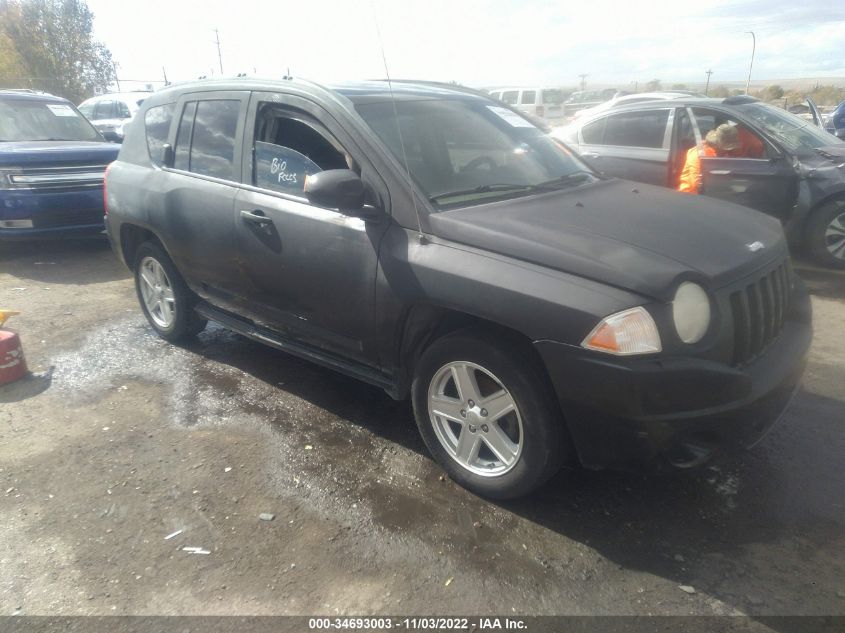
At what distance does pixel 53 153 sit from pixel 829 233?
27.5 feet

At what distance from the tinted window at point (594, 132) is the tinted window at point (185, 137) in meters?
5.00

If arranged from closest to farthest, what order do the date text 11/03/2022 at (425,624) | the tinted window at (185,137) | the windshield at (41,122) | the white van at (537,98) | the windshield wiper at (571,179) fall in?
the date text 11/03/2022 at (425,624) → the windshield wiper at (571,179) → the tinted window at (185,137) → the windshield at (41,122) → the white van at (537,98)

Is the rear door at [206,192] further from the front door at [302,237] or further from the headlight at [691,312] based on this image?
the headlight at [691,312]

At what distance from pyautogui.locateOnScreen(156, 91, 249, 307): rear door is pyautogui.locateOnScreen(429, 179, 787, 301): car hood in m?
1.60

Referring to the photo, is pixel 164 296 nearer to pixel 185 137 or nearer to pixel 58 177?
pixel 185 137

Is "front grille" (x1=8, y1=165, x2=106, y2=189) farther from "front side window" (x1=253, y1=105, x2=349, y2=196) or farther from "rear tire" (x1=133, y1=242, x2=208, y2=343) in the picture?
"front side window" (x1=253, y1=105, x2=349, y2=196)

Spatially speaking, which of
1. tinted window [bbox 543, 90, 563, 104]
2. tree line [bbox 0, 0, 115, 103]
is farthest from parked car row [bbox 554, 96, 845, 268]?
tree line [bbox 0, 0, 115, 103]

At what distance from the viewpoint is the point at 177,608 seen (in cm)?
251

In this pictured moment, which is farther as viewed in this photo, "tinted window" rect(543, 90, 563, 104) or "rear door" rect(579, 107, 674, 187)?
"tinted window" rect(543, 90, 563, 104)

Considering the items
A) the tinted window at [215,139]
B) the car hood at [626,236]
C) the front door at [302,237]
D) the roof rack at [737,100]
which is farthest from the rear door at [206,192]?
the roof rack at [737,100]

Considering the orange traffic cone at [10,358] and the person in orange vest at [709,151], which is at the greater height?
the person in orange vest at [709,151]

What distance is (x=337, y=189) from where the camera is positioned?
10.1 feet

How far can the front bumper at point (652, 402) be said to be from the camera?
250 cm

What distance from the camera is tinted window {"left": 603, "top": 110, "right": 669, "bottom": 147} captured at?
734cm
